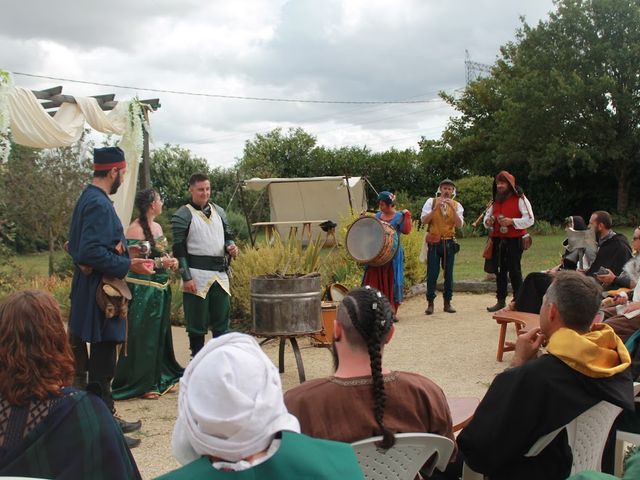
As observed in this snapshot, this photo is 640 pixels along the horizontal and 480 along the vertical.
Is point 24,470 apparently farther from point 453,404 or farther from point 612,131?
point 612,131

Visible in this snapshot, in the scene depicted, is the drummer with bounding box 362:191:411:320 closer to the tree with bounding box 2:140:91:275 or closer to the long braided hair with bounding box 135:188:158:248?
the long braided hair with bounding box 135:188:158:248

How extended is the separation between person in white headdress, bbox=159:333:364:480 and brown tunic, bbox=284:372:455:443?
25.5 inches

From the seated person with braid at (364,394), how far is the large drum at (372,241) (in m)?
5.61

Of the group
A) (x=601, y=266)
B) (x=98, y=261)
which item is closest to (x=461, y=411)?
(x=98, y=261)

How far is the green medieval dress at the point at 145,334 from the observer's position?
224 inches

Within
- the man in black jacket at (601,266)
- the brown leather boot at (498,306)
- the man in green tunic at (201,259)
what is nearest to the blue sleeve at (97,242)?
the man in green tunic at (201,259)

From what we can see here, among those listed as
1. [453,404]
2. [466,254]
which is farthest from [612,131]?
[453,404]

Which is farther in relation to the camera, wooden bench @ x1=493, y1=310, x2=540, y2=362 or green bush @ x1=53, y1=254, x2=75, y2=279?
green bush @ x1=53, y1=254, x2=75, y2=279

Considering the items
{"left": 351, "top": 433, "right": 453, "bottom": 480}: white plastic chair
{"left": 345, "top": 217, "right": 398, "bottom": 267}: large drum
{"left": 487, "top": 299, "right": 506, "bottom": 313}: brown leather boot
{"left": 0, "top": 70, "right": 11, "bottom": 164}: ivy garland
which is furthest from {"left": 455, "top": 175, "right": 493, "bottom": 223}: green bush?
{"left": 351, "top": 433, "right": 453, "bottom": 480}: white plastic chair

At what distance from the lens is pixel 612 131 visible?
26328mm

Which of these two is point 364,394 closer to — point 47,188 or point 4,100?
point 4,100

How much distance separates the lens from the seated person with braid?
2.39 m

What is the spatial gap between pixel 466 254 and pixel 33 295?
15.8 metres

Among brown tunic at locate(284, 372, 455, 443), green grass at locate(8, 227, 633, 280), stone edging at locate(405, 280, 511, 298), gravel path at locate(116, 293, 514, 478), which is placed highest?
brown tunic at locate(284, 372, 455, 443)
